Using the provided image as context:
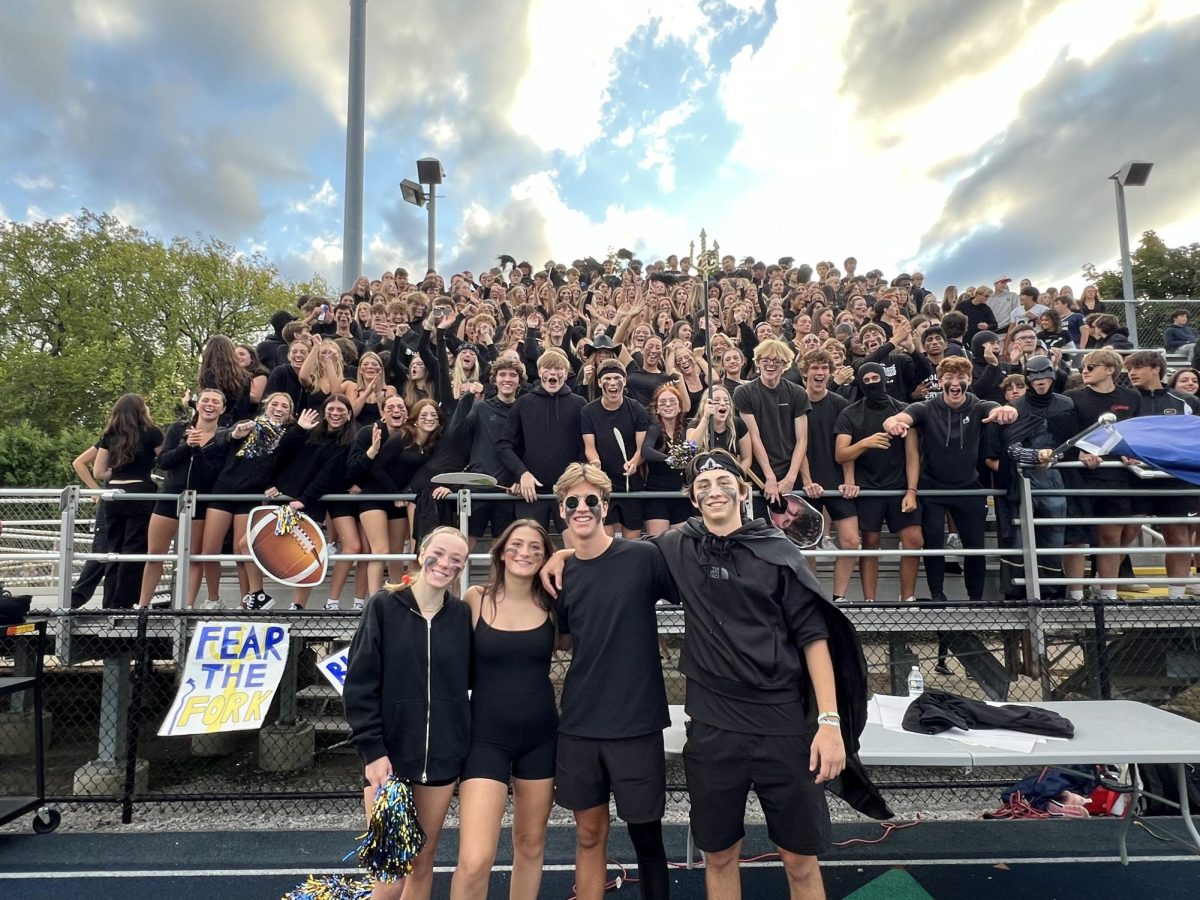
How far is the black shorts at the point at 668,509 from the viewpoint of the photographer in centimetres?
588

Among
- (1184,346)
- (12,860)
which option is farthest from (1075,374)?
(12,860)

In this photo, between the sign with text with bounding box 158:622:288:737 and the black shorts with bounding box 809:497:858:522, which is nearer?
the sign with text with bounding box 158:622:288:737

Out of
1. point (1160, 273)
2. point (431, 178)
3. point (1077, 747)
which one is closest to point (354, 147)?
point (431, 178)

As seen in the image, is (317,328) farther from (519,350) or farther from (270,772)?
(270,772)

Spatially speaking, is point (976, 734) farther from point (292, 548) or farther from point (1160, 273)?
point (1160, 273)

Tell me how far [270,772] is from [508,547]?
5.48 meters

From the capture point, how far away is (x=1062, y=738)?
12.0 ft

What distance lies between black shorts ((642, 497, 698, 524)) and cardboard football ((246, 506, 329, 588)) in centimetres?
271

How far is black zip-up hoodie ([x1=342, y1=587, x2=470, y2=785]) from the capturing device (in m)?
3.02

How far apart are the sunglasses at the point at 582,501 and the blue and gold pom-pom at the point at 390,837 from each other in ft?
4.78

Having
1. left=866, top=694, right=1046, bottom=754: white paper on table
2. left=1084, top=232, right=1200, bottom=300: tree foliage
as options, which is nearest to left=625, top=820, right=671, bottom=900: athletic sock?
left=866, top=694, right=1046, bottom=754: white paper on table

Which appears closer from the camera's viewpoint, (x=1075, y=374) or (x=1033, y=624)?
(x=1033, y=624)

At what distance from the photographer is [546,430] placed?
588 centimetres

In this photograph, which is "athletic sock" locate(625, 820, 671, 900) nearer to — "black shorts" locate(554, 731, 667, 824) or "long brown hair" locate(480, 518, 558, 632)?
"black shorts" locate(554, 731, 667, 824)
